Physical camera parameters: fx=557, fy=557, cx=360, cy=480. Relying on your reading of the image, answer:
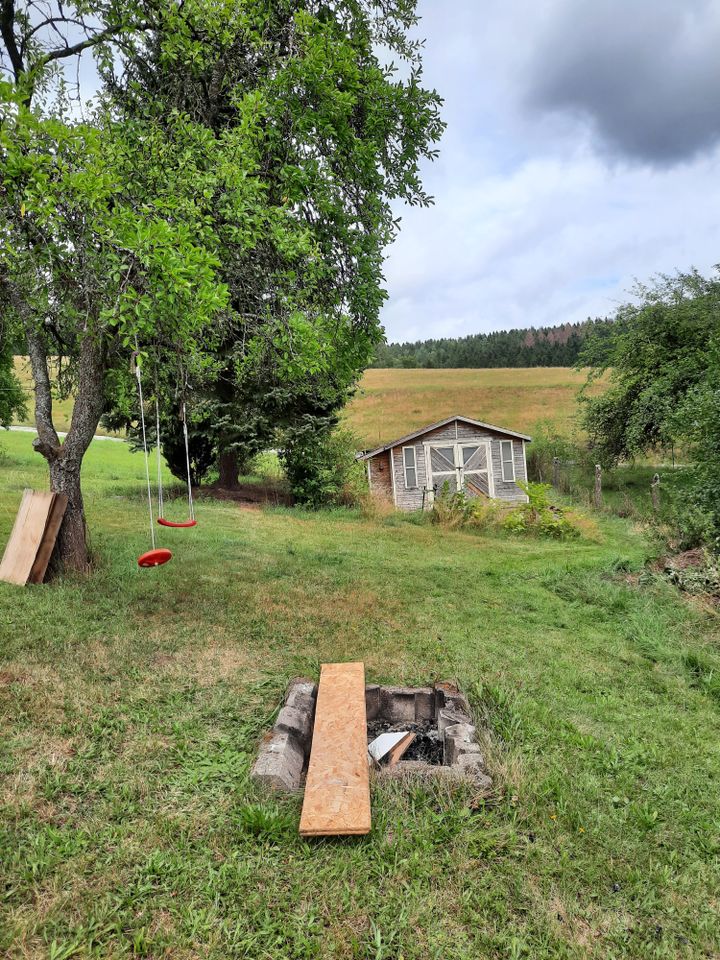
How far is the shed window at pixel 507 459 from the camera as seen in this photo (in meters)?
24.1

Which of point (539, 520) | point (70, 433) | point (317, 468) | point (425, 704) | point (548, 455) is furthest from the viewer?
point (548, 455)

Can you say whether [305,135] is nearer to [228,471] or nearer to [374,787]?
[374,787]

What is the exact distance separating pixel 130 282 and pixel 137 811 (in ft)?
18.0

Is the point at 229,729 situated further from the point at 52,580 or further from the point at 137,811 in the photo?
the point at 52,580

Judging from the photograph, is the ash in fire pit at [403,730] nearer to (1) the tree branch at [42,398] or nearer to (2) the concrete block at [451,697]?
(2) the concrete block at [451,697]

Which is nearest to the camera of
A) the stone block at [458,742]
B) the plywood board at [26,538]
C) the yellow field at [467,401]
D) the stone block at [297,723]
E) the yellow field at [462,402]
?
the stone block at [458,742]

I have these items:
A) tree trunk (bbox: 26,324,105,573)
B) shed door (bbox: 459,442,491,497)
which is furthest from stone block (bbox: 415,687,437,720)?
shed door (bbox: 459,442,491,497)

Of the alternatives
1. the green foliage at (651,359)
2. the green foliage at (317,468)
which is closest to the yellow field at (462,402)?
the green foliage at (651,359)

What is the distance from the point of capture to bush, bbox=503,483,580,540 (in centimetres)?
1442

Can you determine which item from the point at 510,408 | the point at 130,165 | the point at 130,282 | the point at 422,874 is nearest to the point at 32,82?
the point at 130,165

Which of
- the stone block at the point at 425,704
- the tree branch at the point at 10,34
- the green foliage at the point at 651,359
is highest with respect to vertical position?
the tree branch at the point at 10,34

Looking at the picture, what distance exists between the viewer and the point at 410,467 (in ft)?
77.6

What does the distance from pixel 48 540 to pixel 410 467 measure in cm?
1757

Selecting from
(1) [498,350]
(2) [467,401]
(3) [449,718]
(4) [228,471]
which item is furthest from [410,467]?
(1) [498,350]
